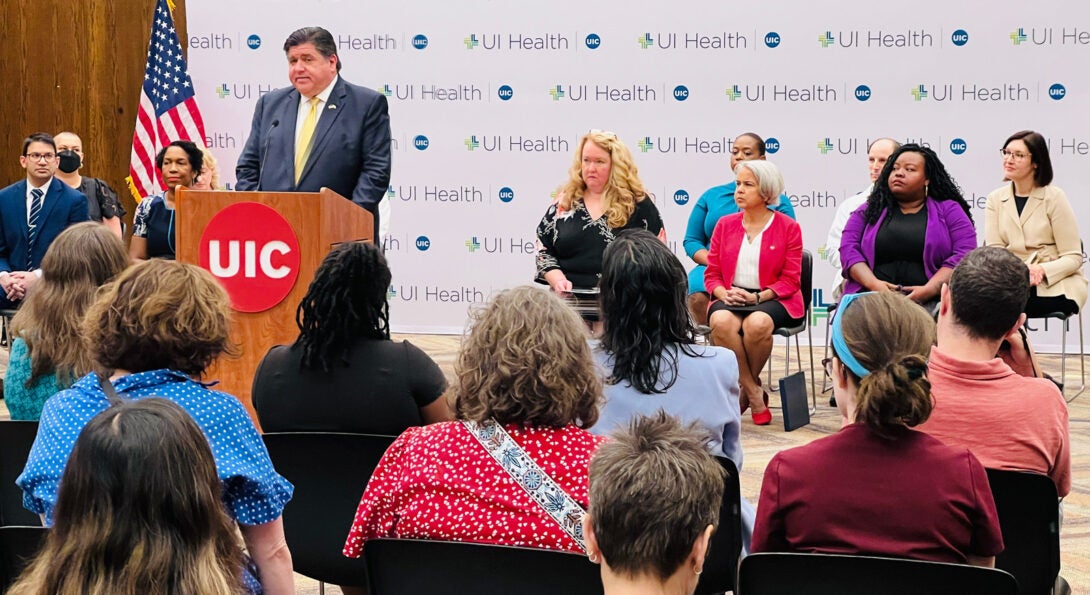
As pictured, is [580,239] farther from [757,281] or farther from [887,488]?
[887,488]

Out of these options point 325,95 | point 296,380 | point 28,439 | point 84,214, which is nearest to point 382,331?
point 296,380

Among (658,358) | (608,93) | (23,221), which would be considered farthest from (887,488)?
(608,93)

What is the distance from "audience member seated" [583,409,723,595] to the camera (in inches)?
63.6

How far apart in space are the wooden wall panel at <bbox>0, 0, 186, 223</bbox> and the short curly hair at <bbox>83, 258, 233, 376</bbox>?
27.9 ft

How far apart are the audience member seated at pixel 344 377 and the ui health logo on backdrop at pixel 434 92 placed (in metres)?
7.01

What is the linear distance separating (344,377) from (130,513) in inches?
60.8

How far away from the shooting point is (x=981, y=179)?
941cm

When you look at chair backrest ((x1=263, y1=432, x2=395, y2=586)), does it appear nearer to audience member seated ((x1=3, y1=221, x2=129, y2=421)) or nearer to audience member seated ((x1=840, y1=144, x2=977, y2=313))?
audience member seated ((x1=3, y1=221, x2=129, y2=421))

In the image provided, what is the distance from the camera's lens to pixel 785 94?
960 cm

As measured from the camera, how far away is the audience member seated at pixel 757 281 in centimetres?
656

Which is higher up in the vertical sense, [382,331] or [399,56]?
[399,56]

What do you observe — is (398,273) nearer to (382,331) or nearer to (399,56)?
(399,56)

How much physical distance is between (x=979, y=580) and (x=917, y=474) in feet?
0.95

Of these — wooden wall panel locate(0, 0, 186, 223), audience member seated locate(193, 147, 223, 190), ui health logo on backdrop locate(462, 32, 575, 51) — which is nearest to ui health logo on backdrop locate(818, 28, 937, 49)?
ui health logo on backdrop locate(462, 32, 575, 51)
